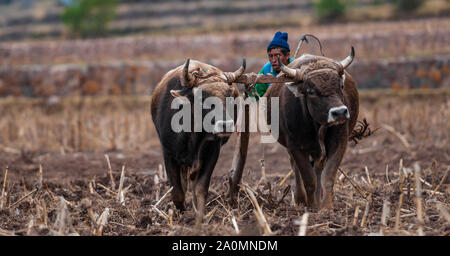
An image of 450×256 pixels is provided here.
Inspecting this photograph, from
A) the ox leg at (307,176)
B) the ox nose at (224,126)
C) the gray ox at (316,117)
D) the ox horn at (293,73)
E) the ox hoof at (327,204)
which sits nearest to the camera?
the ox nose at (224,126)

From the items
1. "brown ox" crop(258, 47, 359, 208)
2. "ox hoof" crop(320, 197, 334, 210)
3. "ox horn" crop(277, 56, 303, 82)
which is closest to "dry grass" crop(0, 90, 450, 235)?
"ox hoof" crop(320, 197, 334, 210)

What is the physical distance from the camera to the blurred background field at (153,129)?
6.43 metres

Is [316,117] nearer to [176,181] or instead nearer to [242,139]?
[242,139]

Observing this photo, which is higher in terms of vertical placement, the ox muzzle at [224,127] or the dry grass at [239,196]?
the ox muzzle at [224,127]

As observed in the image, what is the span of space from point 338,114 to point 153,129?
39.1ft

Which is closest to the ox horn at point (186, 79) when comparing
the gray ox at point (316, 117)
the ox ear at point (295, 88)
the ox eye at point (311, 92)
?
the gray ox at point (316, 117)

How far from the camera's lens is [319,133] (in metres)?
6.68

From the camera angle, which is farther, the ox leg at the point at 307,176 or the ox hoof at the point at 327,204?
the ox leg at the point at 307,176

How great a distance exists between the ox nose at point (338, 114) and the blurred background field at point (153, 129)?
1078 millimetres

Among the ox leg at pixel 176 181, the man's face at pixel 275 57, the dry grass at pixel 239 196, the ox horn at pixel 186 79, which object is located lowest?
the dry grass at pixel 239 196

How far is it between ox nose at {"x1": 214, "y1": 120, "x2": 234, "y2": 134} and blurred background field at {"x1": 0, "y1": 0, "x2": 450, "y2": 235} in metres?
1.01

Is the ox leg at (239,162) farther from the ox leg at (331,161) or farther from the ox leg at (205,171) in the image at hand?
the ox leg at (331,161)
